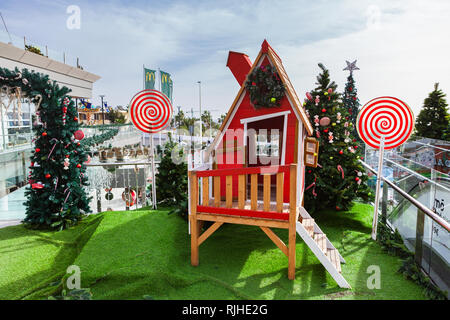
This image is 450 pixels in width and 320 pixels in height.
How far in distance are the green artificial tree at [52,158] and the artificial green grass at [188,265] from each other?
1.84 feet

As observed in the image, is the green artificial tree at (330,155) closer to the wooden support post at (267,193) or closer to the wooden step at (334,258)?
the wooden step at (334,258)

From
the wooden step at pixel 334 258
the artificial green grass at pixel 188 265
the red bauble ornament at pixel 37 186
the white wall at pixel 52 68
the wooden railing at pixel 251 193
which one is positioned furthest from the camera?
the white wall at pixel 52 68

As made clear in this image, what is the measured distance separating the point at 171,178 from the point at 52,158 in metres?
2.83

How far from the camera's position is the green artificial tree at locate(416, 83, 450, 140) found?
77.8 feet

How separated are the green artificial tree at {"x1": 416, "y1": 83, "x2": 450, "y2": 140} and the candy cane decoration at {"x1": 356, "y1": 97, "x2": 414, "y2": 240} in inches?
880

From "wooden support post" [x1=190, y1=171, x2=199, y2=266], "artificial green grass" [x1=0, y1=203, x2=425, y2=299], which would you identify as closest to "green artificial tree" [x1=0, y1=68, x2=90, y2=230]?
"artificial green grass" [x1=0, y1=203, x2=425, y2=299]

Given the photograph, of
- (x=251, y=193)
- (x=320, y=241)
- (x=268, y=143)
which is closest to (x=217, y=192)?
(x=251, y=193)

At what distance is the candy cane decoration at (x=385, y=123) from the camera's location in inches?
224

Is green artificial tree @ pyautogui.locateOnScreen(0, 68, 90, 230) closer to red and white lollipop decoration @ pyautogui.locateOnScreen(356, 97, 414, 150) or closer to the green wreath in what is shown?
the green wreath

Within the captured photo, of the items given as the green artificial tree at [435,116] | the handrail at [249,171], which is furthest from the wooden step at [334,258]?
the green artificial tree at [435,116]

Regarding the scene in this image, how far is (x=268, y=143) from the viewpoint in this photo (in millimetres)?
7098

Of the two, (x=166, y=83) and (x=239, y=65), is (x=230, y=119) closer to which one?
A: (x=239, y=65)
